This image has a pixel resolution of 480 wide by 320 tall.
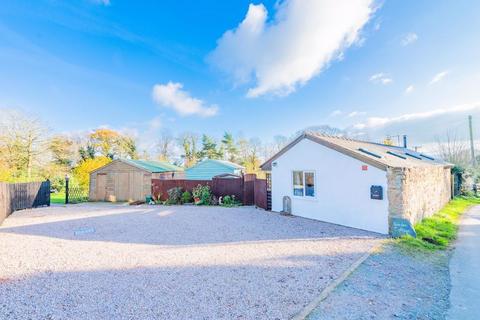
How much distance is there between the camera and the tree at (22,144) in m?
17.8

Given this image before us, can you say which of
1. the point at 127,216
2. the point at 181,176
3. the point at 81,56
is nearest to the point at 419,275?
the point at 127,216

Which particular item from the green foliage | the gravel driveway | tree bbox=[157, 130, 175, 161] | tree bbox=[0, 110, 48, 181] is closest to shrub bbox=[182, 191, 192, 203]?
the green foliage

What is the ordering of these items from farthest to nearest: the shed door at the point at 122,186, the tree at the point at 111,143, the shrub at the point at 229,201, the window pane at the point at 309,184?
the tree at the point at 111,143
the shed door at the point at 122,186
the shrub at the point at 229,201
the window pane at the point at 309,184

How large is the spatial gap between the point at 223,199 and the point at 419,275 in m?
9.77

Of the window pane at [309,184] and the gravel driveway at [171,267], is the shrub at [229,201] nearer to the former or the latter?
the gravel driveway at [171,267]

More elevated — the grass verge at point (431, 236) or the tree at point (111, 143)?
the tree at point (111, 143)

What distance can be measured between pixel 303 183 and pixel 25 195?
1571 centimetres

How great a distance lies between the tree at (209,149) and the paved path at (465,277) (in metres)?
28.1

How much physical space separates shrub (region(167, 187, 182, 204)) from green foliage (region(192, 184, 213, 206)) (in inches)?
40.7

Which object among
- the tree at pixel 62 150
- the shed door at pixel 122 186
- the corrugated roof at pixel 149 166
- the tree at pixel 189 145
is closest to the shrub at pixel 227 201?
the corrugated roof at pixel 149 166

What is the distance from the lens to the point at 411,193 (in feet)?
23.2

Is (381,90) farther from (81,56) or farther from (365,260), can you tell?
(81,56)

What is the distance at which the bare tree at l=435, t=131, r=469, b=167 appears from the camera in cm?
2206

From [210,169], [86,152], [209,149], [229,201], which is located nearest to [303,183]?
[229,201]
